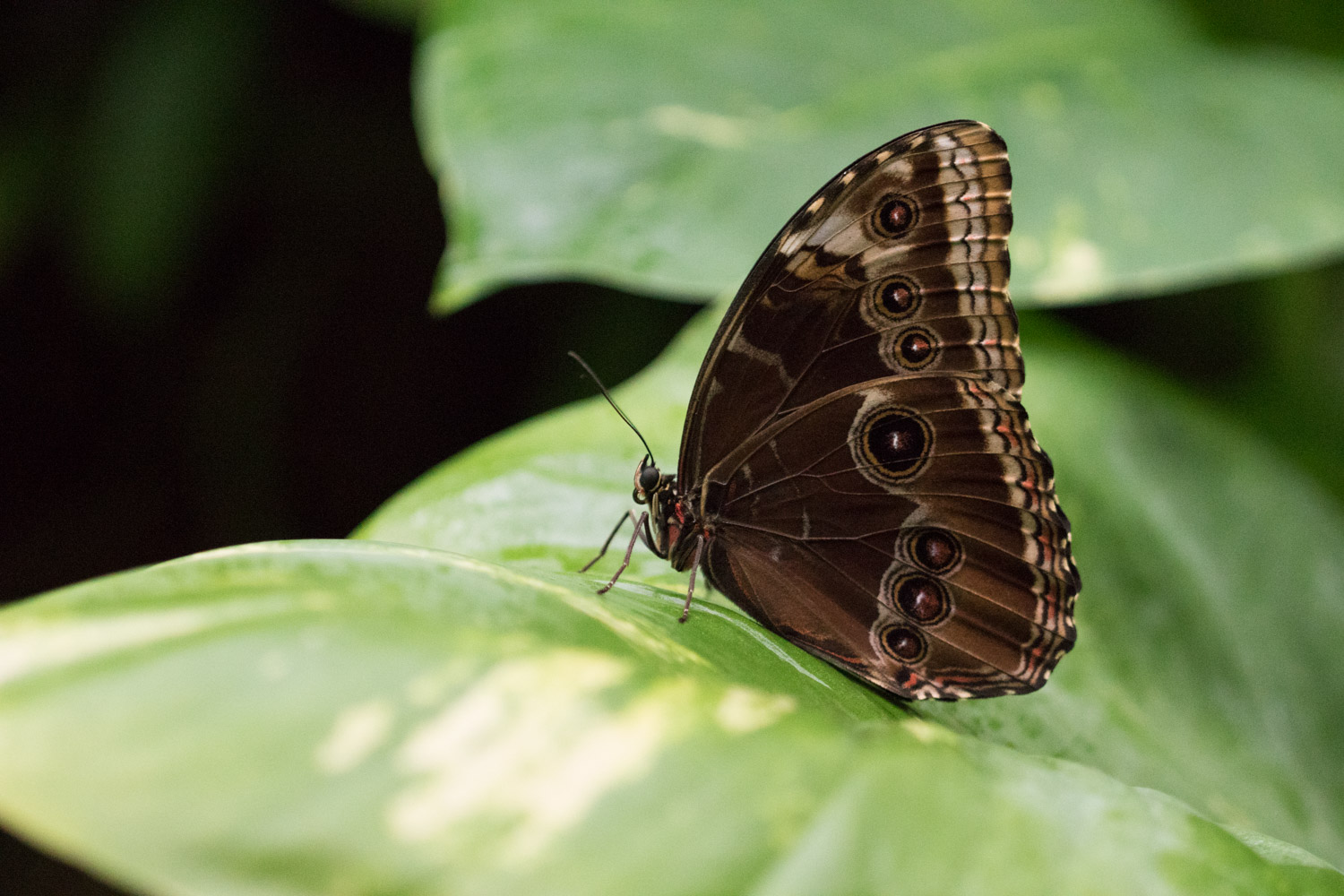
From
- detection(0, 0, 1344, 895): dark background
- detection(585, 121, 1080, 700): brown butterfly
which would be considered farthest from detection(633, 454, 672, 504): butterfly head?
detection(0, 0, 1344, 895): dark background

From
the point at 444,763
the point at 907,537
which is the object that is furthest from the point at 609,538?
the point at 444,763

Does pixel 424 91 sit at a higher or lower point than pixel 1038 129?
lower

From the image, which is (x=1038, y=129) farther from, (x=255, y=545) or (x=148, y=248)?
(x=148, y=248)

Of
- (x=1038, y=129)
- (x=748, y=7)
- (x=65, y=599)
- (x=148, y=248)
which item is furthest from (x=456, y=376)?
(x=65, y=599)

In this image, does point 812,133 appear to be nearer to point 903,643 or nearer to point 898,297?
point 898,297

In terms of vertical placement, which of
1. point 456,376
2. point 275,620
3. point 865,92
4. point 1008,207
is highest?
point 865,92

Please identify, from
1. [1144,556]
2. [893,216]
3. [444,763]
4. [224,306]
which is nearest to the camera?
[444,763]

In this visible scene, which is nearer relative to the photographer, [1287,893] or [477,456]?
[1287,893]
